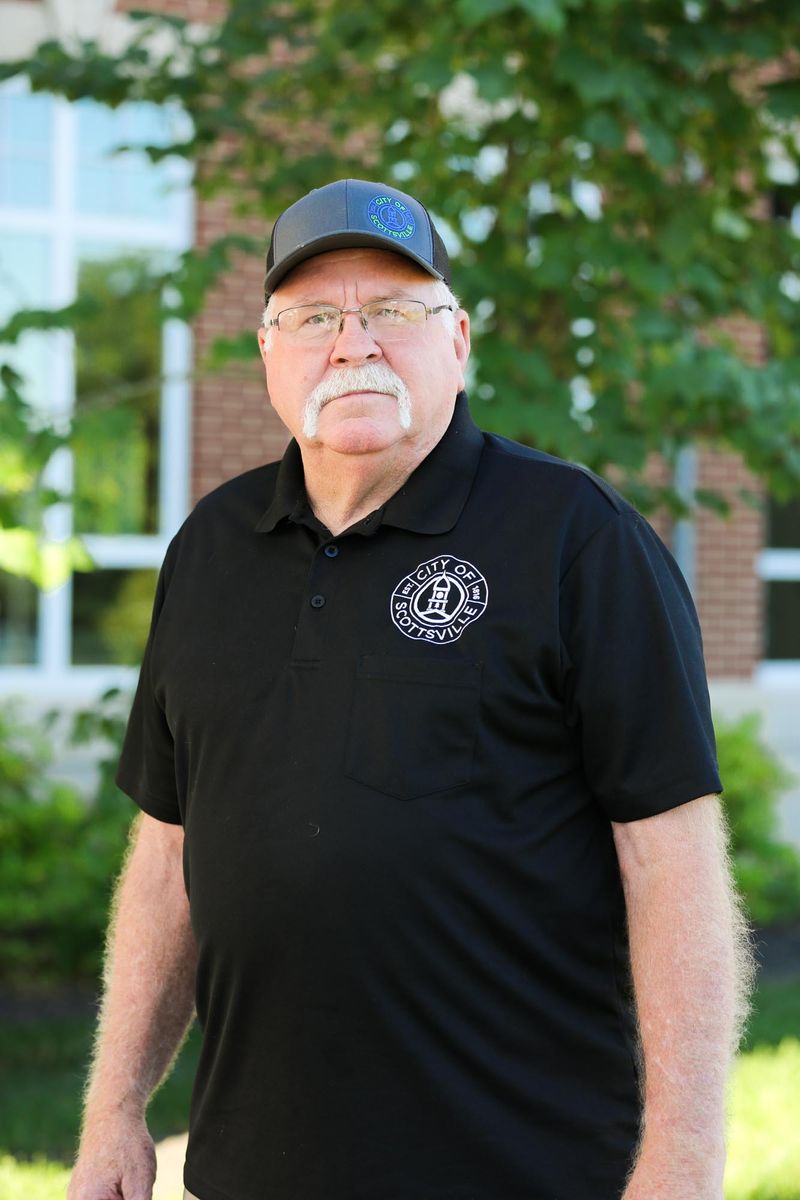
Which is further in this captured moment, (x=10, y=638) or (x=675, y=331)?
(x=10, y=638)

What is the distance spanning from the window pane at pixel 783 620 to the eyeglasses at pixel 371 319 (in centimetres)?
896

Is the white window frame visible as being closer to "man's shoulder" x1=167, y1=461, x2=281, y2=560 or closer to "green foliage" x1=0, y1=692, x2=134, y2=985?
"green foliage" x1=0, y1=692, x2=134, y2=985

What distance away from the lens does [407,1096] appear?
1.67 meters

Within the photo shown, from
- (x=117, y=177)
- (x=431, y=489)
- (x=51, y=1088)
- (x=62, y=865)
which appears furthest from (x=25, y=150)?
(x=431, y=489)

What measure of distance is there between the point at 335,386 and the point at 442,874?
68cm

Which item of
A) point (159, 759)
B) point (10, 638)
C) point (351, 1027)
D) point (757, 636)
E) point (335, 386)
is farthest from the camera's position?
point (757, 636)

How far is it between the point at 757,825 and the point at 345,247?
6213mm

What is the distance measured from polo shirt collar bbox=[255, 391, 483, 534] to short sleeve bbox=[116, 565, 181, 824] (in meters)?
0.27

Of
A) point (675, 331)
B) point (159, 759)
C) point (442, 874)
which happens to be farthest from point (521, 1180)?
point (675, 331)

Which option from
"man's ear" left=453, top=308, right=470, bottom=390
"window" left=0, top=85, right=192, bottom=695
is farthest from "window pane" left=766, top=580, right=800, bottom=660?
"man's ear" left=453, top=308, right=470, bottom=390

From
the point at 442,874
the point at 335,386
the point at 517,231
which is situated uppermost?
the point at 517,231

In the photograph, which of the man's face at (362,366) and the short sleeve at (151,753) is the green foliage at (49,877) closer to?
the short sleeve at (151,753)

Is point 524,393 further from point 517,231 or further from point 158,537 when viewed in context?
point 158,537

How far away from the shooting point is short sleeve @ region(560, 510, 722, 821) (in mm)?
1644
